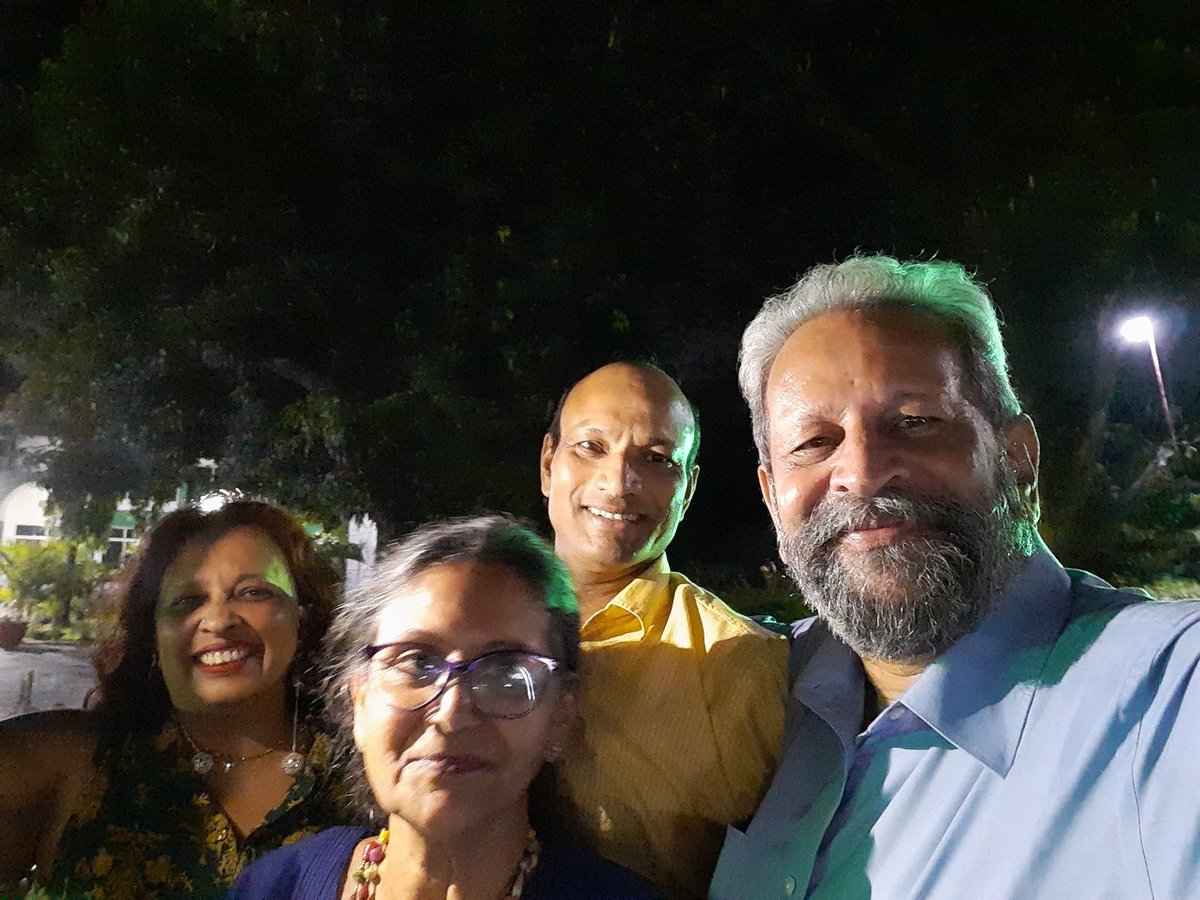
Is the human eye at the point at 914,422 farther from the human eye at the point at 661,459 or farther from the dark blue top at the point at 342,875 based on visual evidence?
the dark blue top at the point at 342,875

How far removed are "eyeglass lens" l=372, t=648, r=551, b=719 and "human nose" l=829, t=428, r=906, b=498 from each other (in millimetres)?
731

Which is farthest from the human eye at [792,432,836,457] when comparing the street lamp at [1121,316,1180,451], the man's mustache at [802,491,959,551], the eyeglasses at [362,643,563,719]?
the street lamp at [1121,316,1180,451]

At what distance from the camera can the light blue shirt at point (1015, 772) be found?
125cm

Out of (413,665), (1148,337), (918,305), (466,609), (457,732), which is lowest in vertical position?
(457,732)

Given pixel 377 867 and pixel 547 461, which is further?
pixel 547 461

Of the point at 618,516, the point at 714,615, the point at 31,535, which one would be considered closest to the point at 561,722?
the point at 714,615

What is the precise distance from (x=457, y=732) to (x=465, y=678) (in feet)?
0.32

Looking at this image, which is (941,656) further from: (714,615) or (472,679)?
(472,679)

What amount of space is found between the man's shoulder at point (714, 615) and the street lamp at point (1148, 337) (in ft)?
8.17

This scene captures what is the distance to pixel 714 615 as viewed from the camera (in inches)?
74.6

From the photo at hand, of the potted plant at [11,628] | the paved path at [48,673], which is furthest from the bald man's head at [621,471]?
the potted plant at [11,628]

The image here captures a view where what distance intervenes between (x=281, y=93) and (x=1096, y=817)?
374cm

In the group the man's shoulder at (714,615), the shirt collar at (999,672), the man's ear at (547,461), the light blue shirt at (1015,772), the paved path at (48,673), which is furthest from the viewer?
the man's ear at (547,461)

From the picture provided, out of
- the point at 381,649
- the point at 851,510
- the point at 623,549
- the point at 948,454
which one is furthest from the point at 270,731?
the point at 948,454
